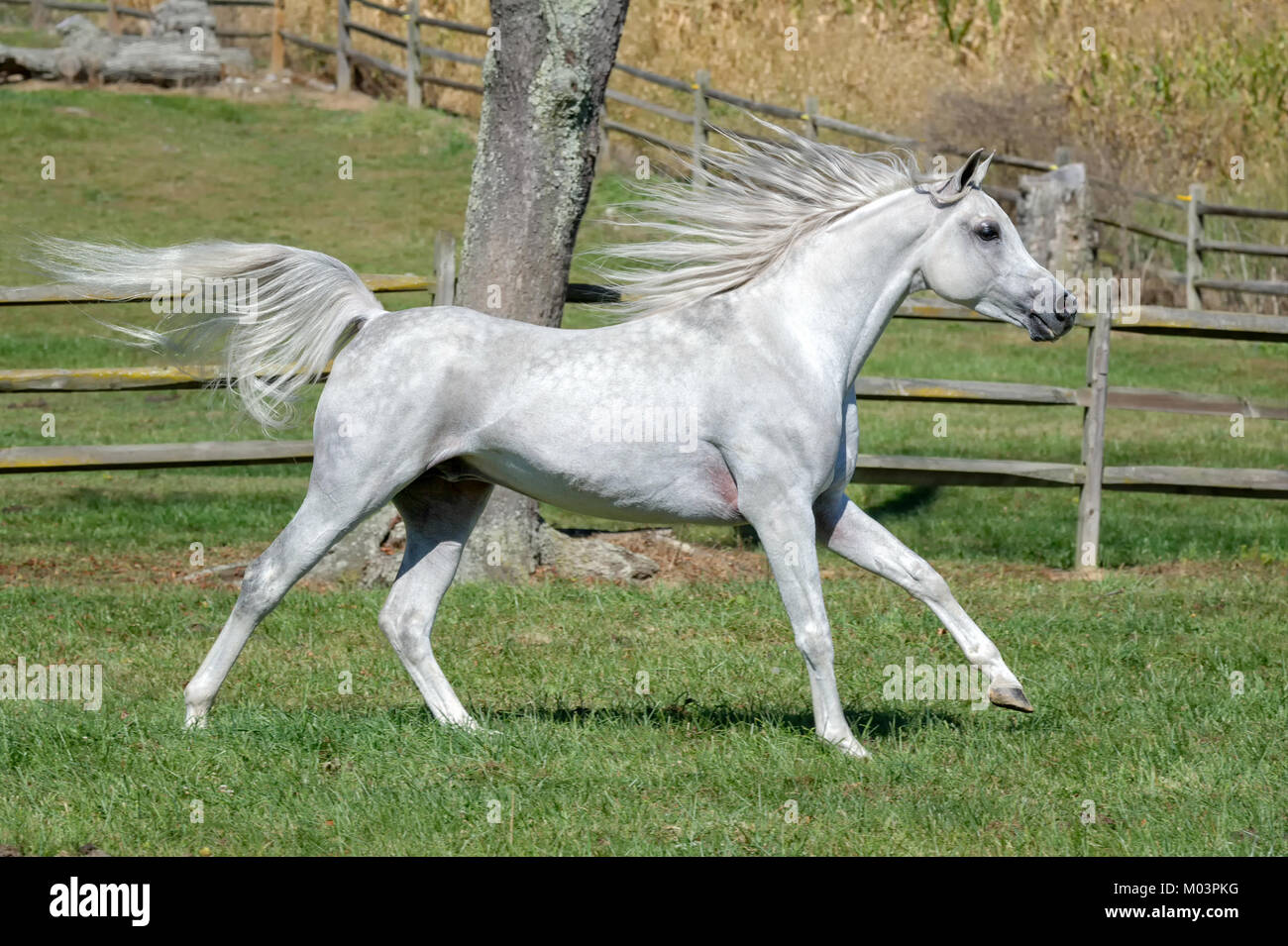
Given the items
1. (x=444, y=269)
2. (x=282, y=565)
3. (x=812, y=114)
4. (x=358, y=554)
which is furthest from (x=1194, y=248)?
(x=282, y=565)

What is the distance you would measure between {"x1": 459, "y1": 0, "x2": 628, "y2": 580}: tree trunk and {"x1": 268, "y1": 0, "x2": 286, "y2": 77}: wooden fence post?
19.3 metres

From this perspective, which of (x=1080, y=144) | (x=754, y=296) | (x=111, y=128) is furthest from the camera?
(x=111, y=128)

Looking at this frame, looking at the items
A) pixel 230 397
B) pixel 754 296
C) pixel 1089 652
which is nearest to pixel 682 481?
pixel 754 296

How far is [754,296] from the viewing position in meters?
5.45

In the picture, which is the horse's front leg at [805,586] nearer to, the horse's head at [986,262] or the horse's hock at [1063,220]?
the horse's head at [986,262]

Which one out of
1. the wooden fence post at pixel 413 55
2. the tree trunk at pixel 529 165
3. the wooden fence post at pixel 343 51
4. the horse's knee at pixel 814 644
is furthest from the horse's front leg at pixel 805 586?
the wooden fence post at pixel 343 51

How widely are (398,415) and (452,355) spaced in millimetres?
270

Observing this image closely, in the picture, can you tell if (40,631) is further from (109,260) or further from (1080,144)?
(1080,144)

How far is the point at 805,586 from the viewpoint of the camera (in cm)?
523

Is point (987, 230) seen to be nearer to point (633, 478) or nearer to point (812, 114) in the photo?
point (633, 478)

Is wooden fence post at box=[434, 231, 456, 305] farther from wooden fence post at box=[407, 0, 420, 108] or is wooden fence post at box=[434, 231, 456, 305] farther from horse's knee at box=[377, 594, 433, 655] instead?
wooden fence post at box=[407, 0, 420, 108]

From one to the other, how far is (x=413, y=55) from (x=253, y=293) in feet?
66.0

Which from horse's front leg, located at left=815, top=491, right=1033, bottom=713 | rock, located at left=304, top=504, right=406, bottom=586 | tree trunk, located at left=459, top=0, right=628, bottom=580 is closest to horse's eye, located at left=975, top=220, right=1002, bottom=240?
horse's front leg, located at left=815, top=491, right=1033, bottom=713
